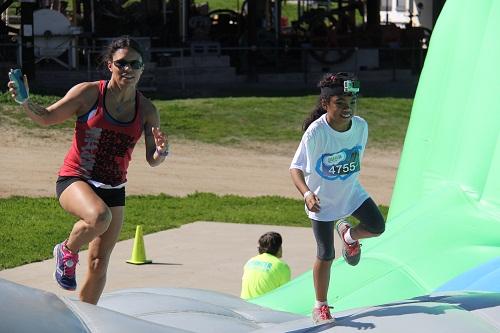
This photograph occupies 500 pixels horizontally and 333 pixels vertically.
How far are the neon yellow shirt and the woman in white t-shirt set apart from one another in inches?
78.6

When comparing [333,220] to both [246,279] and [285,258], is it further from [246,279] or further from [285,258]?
[285,258]

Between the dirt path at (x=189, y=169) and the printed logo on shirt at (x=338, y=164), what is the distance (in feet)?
29.4

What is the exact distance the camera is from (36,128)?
778 inches

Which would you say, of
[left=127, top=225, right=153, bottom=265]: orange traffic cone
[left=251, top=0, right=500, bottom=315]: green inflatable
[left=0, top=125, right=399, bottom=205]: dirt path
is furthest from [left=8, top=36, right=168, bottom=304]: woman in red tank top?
[left=0, top=125, right=399, bottom=205]: dirt path

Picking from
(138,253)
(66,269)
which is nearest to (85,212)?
(66,269)

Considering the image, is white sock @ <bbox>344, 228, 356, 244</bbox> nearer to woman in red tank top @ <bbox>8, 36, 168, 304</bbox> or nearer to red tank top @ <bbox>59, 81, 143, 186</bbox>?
woman in red tank top @ <bbox>8, 36, 168, 304</bbox>

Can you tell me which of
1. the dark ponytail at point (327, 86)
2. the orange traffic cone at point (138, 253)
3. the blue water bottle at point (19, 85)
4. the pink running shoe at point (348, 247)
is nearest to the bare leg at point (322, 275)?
the pink running shoe at point (348, 247)

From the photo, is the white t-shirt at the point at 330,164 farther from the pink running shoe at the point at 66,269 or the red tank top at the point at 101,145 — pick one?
the pink running shoe at the point at 66,269

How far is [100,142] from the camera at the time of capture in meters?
5.91

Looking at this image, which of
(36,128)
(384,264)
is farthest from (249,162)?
(384,264)

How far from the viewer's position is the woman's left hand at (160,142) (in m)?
5.78

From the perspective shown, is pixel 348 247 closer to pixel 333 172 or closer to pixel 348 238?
pixel 348 238

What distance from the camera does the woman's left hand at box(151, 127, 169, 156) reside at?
578cm

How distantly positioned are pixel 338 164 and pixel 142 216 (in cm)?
747
